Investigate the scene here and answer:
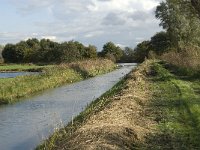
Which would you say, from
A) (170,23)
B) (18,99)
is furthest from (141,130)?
(170,23)

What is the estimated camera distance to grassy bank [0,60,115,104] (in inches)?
1336

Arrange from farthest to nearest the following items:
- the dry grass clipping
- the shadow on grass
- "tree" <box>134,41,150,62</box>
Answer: "tree" <box>134,41,150,62</box> < the shadow on grass < the dry grass clipping

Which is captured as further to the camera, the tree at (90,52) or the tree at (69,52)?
the tree at (90,52)

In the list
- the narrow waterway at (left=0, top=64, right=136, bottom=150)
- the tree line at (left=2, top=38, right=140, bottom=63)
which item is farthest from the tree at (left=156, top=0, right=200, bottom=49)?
the tree line at (left=2, top=38, right=140, bottom=63)

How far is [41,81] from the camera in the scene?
43.3 metres

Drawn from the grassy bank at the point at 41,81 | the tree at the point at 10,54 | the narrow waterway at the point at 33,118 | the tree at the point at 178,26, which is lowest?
the narrow waterway at the point at 33,118

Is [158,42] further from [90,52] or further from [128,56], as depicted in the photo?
[128,56]

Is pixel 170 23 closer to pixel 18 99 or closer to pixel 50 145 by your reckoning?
pixel 18 99

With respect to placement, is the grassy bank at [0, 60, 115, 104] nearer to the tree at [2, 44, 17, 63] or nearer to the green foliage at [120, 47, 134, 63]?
the tree at [2, 44, 17, 63]

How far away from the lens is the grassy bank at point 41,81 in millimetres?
33938

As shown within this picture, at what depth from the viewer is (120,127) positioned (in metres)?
13.1

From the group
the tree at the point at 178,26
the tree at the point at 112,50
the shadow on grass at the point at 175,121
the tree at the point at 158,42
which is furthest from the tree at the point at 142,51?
the shadow on grass at the point at 175,121

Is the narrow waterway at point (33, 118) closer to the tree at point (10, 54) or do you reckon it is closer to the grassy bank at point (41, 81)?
the grassy bank at point (41, 81)

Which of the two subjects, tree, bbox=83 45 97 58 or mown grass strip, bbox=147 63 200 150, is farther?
tree, bbox=83 45 97 58
